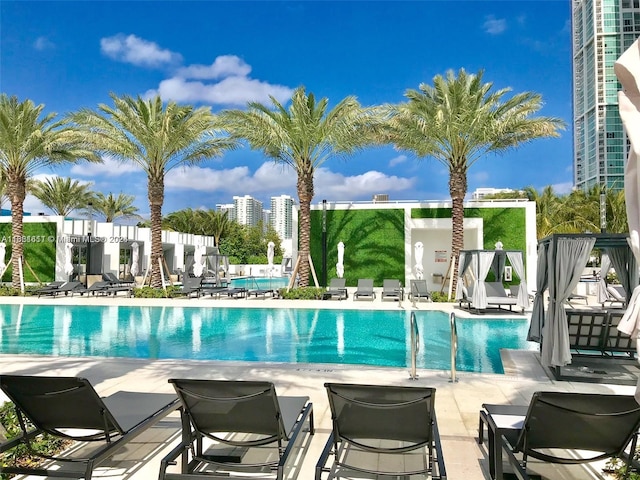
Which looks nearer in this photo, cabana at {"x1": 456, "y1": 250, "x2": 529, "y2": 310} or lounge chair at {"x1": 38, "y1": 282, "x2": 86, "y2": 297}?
cabana at {"x1": 456, "y1": 250, "x2": 529, "y2": 310}

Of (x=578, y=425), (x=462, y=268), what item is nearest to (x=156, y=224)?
(x=462, y=268)

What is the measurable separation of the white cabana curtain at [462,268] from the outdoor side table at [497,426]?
39.3 feet

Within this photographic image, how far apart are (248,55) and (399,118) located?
24.8 meters

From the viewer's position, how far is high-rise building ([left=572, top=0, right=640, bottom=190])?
7550 centimetres

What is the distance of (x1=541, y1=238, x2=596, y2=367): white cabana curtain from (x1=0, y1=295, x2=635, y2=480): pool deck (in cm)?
40

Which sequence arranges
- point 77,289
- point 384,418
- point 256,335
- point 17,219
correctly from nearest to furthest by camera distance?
point 384,418 → point 256,335 → point 77,289 → point 17,219

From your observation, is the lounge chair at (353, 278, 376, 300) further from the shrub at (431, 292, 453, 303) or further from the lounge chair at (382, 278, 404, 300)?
the shrub at (431, 292, 453, 303)

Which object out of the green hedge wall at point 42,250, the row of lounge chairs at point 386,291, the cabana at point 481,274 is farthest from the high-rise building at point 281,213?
the cabana at point 481,274

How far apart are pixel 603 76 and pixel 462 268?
7935 centimetres

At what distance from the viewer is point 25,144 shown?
18.7m

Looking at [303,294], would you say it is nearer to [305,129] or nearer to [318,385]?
[305,129]

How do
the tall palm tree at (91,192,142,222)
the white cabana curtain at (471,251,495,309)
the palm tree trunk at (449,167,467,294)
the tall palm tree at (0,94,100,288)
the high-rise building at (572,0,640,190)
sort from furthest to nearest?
the high-rise building at (572,0,640,190) → the tall palm tree at (91,192,142,222) → the tall palm tree at (0,94,100,288) → the palm tree trunk at (449,167,467,294) → the white cabana curtain at (471,251,495,309)

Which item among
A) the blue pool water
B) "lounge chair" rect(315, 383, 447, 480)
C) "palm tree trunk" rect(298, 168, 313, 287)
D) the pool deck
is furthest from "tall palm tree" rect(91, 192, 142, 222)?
"lounge chair" rect(315, 383, 447, 480)

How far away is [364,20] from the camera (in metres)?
24.7
